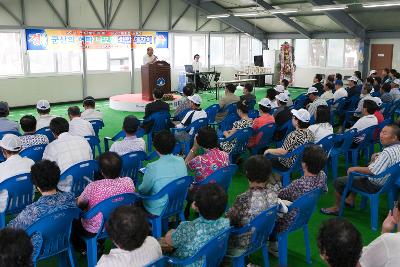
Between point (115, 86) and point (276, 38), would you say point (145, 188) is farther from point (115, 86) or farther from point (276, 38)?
point (276, 38)

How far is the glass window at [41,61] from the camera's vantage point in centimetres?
1248

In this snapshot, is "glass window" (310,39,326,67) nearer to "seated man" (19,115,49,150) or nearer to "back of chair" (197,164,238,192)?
"seated man" (19,115,49,150)

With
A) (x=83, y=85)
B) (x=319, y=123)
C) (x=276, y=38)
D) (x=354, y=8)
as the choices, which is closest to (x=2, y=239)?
(x=319, y=123)

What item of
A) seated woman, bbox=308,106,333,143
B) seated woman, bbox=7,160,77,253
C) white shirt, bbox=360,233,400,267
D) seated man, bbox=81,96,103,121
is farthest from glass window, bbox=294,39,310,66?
white shirt, bbox=360,233,400,267

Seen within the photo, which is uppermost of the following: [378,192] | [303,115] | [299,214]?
[303,115]

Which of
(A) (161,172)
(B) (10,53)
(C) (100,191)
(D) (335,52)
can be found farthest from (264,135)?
(D) (335,52)

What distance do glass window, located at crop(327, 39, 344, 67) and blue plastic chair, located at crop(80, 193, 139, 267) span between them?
50.6ft

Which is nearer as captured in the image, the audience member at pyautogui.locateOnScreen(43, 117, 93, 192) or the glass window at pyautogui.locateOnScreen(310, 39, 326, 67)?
the audience member at pyautogui.locateOnScreen(43, 117, 93, 192)

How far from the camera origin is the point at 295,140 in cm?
500

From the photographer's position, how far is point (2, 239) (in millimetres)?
1915

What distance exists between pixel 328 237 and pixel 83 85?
12.8 m

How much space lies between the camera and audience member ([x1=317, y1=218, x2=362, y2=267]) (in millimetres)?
1945

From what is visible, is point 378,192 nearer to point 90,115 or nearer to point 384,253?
point 384,253

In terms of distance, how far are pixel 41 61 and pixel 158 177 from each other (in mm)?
10573
